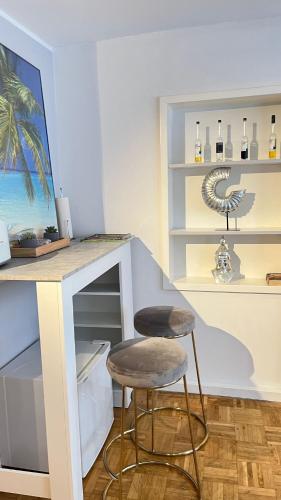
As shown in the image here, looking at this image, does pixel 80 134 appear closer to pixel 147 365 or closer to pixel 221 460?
pixel 147 365

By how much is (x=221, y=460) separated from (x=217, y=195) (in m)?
1.48

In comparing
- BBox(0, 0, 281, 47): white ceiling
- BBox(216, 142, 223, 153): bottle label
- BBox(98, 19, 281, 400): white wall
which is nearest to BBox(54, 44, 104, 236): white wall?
BBox(98, 19, 281, 400): white wall

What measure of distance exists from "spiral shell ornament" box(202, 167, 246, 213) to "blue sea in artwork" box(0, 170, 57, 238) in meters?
0.96

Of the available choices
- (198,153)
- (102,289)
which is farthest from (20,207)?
(198,153)

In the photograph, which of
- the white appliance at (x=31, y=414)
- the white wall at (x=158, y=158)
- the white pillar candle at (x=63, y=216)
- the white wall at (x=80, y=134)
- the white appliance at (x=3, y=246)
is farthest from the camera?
the white wall at (x=80, y=134)

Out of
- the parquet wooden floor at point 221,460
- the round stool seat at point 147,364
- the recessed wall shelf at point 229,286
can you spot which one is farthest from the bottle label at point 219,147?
the parquet wooden floor at point 221,460

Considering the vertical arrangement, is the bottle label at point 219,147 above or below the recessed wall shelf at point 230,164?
above

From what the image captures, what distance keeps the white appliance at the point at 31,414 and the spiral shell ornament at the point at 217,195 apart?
46.8 inches

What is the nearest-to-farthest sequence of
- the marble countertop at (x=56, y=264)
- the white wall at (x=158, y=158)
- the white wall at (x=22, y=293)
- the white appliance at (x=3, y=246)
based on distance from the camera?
the marble countertop at (x=56, y=264) → the white appliance at (x=3, y=246) → the white wall at (x=22, y=293) → the white wall at (x=158, y=158)

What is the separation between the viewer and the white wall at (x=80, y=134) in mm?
2479

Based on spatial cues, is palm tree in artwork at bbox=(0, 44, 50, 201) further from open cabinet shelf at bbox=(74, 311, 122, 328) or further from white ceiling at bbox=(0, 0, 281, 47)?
open cabinet shelf at bbox=(74, 311, 122, 328)

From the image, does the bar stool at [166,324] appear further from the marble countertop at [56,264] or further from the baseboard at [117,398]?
the marble countertop at [56,264]

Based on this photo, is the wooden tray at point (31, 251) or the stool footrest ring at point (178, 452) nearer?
the wooden tray at point (31, 251)

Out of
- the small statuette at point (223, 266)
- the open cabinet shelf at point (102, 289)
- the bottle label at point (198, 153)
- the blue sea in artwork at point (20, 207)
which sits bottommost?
the open cabinet shelf at point (102, 289)
